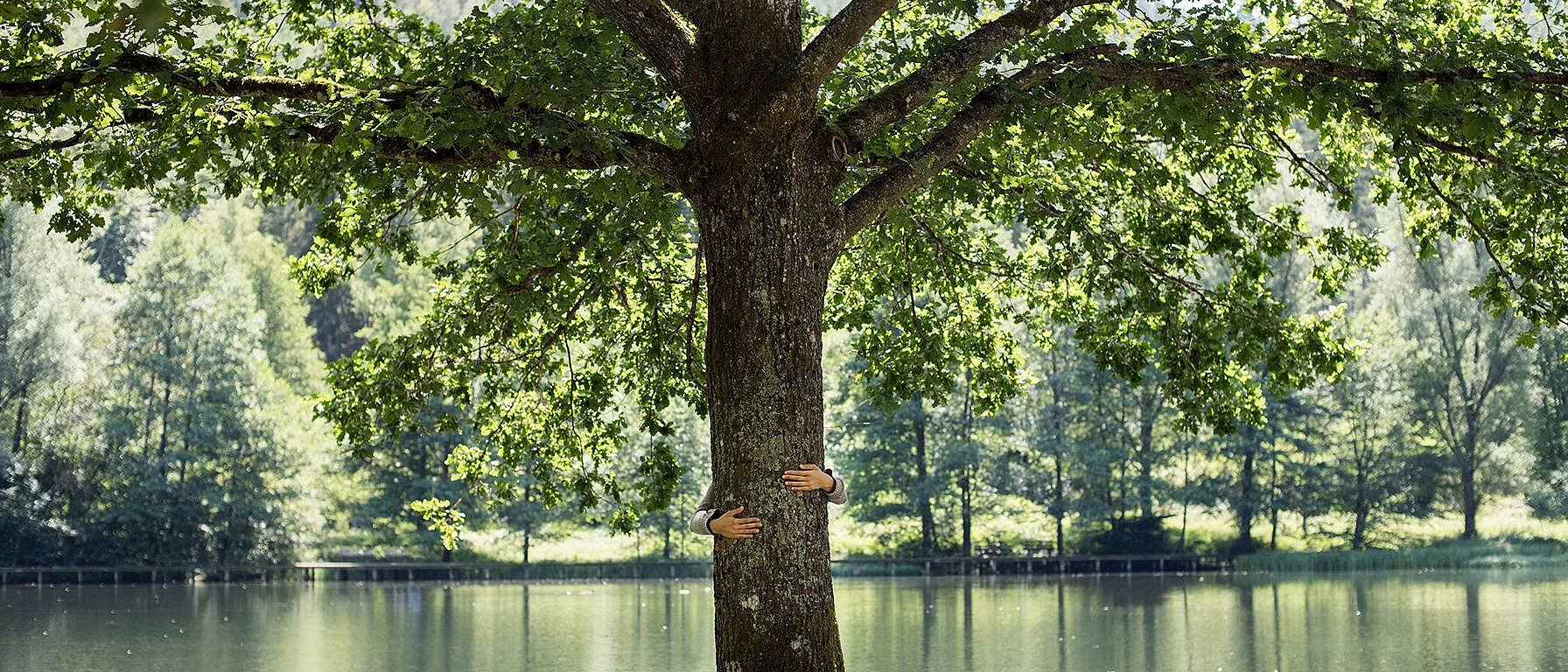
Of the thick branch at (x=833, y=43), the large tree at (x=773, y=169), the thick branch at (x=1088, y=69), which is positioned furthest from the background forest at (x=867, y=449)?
the thick branch at (x=833, y=43)

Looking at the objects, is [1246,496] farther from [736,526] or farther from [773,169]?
[736,526]

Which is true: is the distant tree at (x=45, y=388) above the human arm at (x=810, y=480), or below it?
above

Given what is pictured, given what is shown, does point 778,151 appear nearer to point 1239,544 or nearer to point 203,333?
point 203,333

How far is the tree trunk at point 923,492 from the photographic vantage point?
46969 mm

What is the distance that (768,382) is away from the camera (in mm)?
7223

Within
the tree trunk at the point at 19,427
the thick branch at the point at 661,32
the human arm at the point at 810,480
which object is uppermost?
the thick branch at the point at 661,32

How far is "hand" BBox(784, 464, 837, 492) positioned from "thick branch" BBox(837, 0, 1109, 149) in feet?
6.01

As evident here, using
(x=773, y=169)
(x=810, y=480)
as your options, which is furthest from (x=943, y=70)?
(x=810, y=480)

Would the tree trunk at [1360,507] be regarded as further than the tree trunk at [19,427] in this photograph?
Yes

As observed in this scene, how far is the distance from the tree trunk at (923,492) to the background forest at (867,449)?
3.7 inches

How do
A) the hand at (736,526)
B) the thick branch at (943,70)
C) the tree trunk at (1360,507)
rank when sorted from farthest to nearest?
the tree trunk at (1360,507) < the thick branch at (943,70) < the hand at (736,526)

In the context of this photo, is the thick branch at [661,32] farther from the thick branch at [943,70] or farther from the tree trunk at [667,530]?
the tree trunk at [667,530]

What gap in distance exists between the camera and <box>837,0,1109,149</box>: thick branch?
26.4ft

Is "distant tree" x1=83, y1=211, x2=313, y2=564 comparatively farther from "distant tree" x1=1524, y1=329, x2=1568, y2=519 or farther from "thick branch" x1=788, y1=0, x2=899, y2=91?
"thick branch" x1=788, y1=0, x2=899, y2=91
